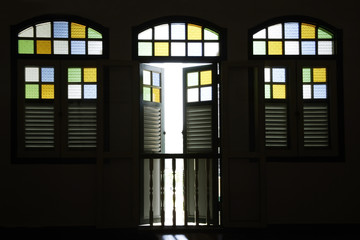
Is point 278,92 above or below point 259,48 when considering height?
below

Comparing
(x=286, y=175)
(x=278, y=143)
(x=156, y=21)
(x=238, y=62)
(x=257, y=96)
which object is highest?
(x=156, y=21)

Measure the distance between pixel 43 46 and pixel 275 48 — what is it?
9.63 feet

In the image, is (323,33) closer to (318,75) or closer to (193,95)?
(318,75)

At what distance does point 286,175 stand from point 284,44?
1.66 metres

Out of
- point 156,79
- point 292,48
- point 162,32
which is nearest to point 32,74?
point 156,79

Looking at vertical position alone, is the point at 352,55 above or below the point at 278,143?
above

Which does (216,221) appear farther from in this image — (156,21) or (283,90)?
(156,21)

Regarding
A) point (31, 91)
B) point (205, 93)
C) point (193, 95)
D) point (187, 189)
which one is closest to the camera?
point (31, 91)

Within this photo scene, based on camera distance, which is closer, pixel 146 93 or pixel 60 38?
pixel 60 38

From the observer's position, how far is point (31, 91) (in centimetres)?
509

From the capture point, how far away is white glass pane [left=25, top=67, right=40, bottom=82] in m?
5.10

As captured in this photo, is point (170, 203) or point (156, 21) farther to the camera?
point (170, 203)

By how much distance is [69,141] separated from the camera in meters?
5.06

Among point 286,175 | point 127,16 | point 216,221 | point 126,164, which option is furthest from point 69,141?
point 286,175
